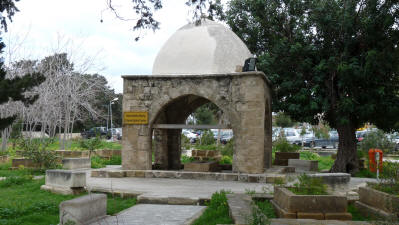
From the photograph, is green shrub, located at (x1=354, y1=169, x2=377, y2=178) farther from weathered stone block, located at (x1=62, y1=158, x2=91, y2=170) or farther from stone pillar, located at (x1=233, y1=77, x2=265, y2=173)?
weathered stone block, located at (x1=62, y1=158, x2=91, y2=170)

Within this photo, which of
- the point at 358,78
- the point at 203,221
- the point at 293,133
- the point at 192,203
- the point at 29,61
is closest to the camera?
the point at 203,221

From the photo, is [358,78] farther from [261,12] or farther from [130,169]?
[130,169]

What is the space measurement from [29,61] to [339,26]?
16.9 metres

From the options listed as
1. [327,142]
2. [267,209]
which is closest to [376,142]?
[327,142]

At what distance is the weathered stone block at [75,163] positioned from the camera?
523 inches

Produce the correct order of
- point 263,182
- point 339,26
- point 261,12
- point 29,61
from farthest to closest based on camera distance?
point 29,61
point 261,12
point 339,26
point 263,182

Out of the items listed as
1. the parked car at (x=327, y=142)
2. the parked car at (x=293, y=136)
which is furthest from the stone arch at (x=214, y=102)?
the parked car at (x=293, y=136)

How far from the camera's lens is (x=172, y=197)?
304 inches

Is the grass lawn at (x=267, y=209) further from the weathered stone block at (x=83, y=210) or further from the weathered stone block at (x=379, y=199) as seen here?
the weathered stone block at (x=83, y=210)

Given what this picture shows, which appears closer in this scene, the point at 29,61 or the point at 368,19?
the point at 368,19

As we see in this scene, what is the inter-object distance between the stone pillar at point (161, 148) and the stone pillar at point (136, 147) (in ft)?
7.78

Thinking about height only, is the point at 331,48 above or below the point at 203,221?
above

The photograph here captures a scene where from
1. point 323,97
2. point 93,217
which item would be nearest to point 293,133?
point 323,97

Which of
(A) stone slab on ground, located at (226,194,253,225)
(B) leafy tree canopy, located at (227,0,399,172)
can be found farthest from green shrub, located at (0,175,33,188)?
(B) leafy tree canopy, located at (227,0,399,172)
